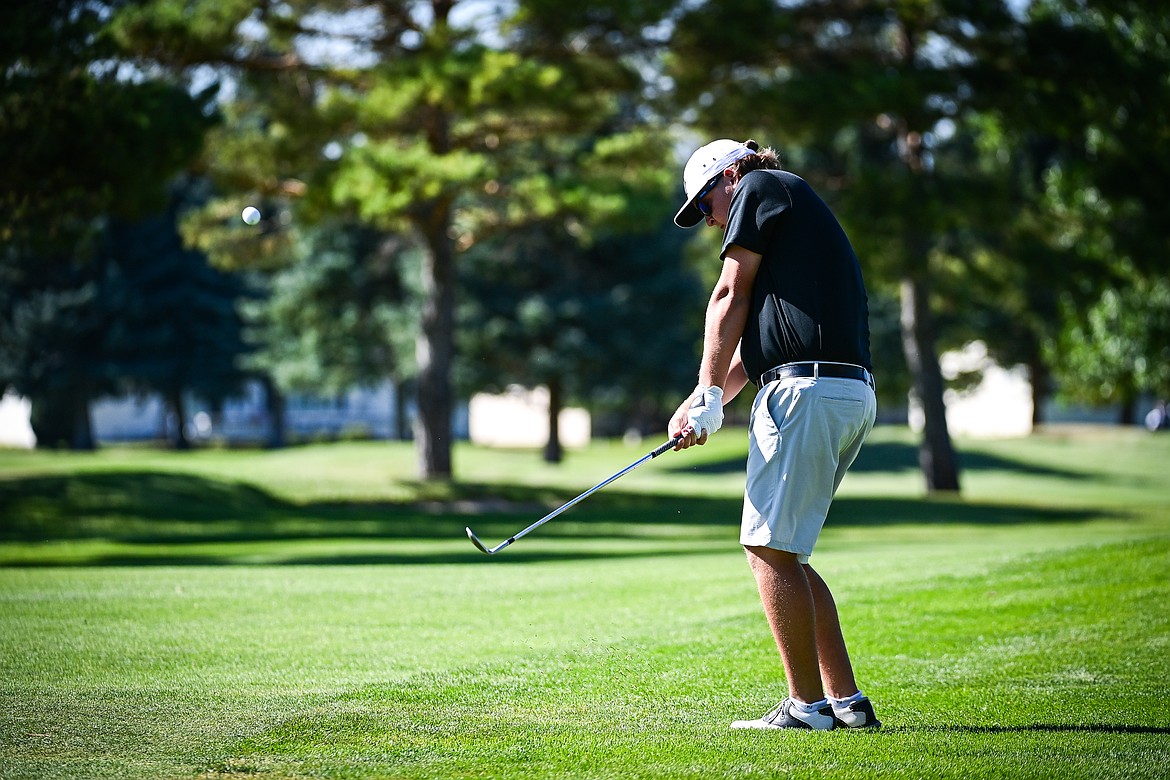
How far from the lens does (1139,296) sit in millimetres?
32844

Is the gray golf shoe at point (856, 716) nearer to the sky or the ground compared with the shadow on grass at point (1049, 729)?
nearer to the sky

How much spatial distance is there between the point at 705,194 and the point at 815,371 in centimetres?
87

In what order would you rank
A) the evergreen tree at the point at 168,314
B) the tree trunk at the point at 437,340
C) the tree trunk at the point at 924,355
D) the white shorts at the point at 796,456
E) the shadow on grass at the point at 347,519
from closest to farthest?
1. the white shorts at the point at 796,456
2. the shadow on grass at the point at 347,519
3. the tree trunk at the point at 437,340
4. the tree trunk at the point at 924,355
5. the evergreen tree at the point at 168,314

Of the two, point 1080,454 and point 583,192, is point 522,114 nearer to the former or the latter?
point 583,192

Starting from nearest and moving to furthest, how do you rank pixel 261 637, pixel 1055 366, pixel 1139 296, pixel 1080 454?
pixel 261 637
pixel 1139 296
pixel 1055 366
pixel 1080 454

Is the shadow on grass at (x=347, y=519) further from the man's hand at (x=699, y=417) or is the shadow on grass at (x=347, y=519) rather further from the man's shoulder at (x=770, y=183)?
the man's shoulder at (x=770, y=183)

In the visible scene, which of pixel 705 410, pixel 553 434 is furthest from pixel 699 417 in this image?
pixel 553 434

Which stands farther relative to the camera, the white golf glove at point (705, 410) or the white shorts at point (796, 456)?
the white golf glove at point (705, 410)

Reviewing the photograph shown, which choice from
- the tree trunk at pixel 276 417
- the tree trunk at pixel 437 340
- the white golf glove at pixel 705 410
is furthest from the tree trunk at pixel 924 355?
the tree trunk at pixel 276 417

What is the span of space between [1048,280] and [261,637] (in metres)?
21.6

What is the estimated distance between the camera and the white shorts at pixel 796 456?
15.6ft

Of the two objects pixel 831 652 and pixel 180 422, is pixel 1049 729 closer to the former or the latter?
pixel 831 652

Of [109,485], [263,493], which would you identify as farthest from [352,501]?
[109,485]

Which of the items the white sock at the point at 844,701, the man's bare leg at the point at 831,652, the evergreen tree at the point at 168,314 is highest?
the evergreen tree at the point at 168,314
